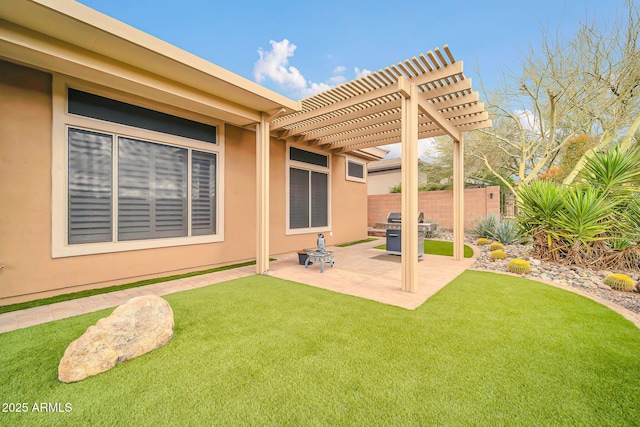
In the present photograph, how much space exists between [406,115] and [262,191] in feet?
10.4

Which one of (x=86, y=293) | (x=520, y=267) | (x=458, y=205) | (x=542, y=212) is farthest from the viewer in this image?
(x=458, y=205)

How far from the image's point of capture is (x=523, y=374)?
7.24ft

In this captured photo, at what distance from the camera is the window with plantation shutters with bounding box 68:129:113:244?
4344 millimetres

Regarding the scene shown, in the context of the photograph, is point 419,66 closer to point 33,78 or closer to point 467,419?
point 467,419

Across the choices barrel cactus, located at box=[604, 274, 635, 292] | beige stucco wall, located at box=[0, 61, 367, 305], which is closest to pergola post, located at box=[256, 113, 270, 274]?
beige stucco wall, located at box=[0, 61, 367, 305]

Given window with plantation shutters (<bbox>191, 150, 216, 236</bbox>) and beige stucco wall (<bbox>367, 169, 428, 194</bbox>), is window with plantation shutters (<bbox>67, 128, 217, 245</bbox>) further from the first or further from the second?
beige stucco wall (<bbox>367, 169, 428, 194</bbox>)

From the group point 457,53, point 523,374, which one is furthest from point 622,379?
point 457,53

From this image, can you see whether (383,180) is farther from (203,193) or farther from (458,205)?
(203,193)

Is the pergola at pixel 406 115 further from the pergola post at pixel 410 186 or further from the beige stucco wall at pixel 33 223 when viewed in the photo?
the beige stucco wall at pixel 33 223

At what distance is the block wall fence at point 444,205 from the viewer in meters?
11.6

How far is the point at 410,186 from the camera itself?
14.1ft

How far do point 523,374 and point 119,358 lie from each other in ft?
11.6

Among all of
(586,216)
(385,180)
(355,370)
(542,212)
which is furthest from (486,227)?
(385,180)

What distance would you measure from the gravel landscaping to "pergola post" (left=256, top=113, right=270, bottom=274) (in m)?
4.82
